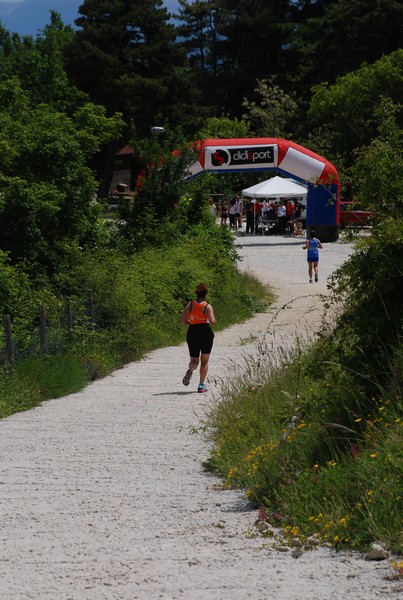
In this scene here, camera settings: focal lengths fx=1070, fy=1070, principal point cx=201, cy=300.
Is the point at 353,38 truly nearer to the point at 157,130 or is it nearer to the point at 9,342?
the point at 157,130

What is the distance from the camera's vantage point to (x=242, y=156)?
130 ft

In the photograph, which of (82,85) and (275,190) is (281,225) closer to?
(275,190)

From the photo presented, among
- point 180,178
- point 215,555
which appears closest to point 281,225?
point 180,178

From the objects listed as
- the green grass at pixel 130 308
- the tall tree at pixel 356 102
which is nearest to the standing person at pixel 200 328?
the green grass at pixel 130 308

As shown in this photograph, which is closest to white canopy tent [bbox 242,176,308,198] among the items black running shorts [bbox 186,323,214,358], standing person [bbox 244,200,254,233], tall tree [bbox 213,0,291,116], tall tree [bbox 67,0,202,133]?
standing person [bbox 244,200,254,233]

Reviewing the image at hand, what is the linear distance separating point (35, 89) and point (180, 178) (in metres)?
32.8

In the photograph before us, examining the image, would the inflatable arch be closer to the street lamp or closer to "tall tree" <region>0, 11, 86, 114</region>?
the street lamp

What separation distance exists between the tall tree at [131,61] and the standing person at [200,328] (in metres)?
53.0

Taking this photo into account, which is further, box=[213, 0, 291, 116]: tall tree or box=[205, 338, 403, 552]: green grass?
box=[213, 0, 291, 116]: tall tree

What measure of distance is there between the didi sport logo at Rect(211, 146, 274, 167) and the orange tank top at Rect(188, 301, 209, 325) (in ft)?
81.8

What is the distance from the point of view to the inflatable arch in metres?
39.2

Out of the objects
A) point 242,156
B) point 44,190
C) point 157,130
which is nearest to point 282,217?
point 242,156

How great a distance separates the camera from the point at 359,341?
9203 mm

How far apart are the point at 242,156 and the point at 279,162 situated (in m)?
1.54
